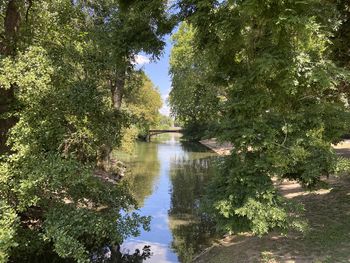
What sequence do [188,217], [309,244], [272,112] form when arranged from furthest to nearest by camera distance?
[188,217], [309,244], [272,112]

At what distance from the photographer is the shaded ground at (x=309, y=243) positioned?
7.85 m

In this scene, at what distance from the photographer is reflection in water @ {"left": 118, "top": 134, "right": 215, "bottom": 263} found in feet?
A: 36.7

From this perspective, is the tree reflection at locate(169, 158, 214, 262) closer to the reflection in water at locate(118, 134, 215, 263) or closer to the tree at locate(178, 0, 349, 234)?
the reflection in water at locate(118, 134, 215, 263)

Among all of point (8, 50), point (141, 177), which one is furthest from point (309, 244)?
point (141, 177)

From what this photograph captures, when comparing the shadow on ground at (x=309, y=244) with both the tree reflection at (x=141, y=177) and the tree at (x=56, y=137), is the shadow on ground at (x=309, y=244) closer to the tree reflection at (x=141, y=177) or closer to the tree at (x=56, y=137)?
the tree at (x=56, y=137)

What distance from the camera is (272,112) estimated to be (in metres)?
7.78

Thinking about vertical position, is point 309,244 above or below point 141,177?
above

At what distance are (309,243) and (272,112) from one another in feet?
11.4

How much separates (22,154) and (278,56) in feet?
17.4

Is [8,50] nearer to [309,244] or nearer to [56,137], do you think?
[56,137]

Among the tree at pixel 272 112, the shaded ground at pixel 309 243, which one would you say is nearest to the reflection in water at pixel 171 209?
the shaded ground at pixel 309 243

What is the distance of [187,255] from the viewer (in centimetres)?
1052

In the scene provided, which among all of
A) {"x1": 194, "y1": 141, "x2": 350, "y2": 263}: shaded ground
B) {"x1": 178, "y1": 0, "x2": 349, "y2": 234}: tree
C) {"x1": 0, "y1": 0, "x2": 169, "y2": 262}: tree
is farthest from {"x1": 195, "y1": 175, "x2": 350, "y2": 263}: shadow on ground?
{"x1": 0, "y1": 0, "x2": 169, "y2": 262}: tree

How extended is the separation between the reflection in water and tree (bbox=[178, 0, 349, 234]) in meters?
3.93
